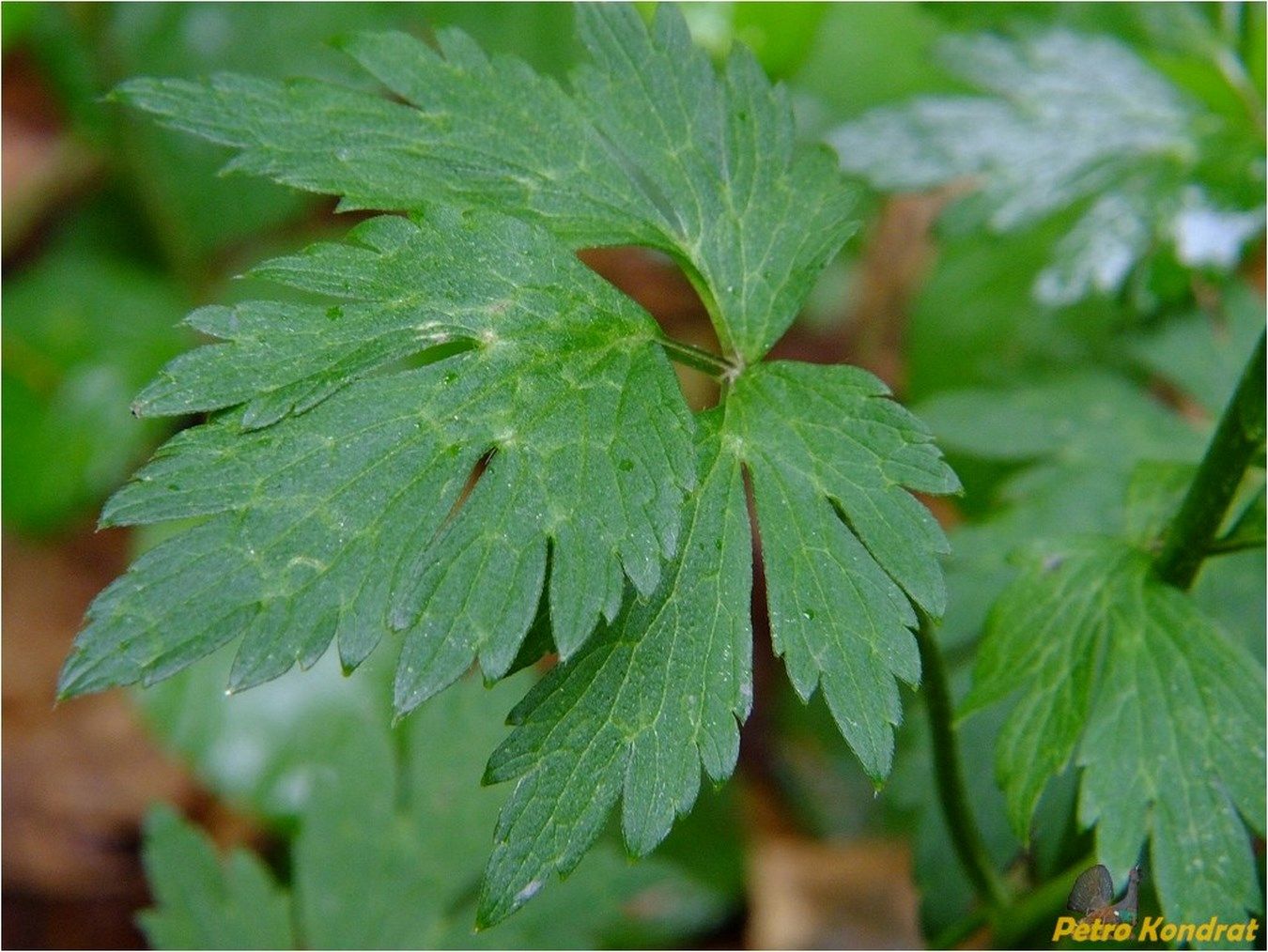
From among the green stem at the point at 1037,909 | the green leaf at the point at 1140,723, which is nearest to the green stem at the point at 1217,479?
the green leaf at the point at 1140,723

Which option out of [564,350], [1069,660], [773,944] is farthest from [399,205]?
[773,944]

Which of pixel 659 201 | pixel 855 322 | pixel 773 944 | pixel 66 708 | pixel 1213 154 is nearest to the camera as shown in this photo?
pixel 1213 154

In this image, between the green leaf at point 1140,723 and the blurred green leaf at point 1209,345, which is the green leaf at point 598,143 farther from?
the blurred green leaf at point 1209,345

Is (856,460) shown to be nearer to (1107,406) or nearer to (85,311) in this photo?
(1107,406)

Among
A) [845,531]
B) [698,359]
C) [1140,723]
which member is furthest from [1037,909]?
[698,359]

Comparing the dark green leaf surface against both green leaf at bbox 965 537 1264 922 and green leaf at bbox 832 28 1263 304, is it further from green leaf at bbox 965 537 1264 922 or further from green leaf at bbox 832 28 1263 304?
green leaf at bbox 832 28 1263 304

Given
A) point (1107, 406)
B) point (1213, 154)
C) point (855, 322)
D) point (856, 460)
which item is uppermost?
point (1213, 154)

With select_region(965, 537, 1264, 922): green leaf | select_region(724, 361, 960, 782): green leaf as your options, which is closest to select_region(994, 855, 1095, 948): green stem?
select_region(965, 537, 1264, 922): green leaf

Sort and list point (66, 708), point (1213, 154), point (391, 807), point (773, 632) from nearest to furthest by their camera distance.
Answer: point (773, 632)
point (391, 807)
point (1213, 154)
point (66, 708)
